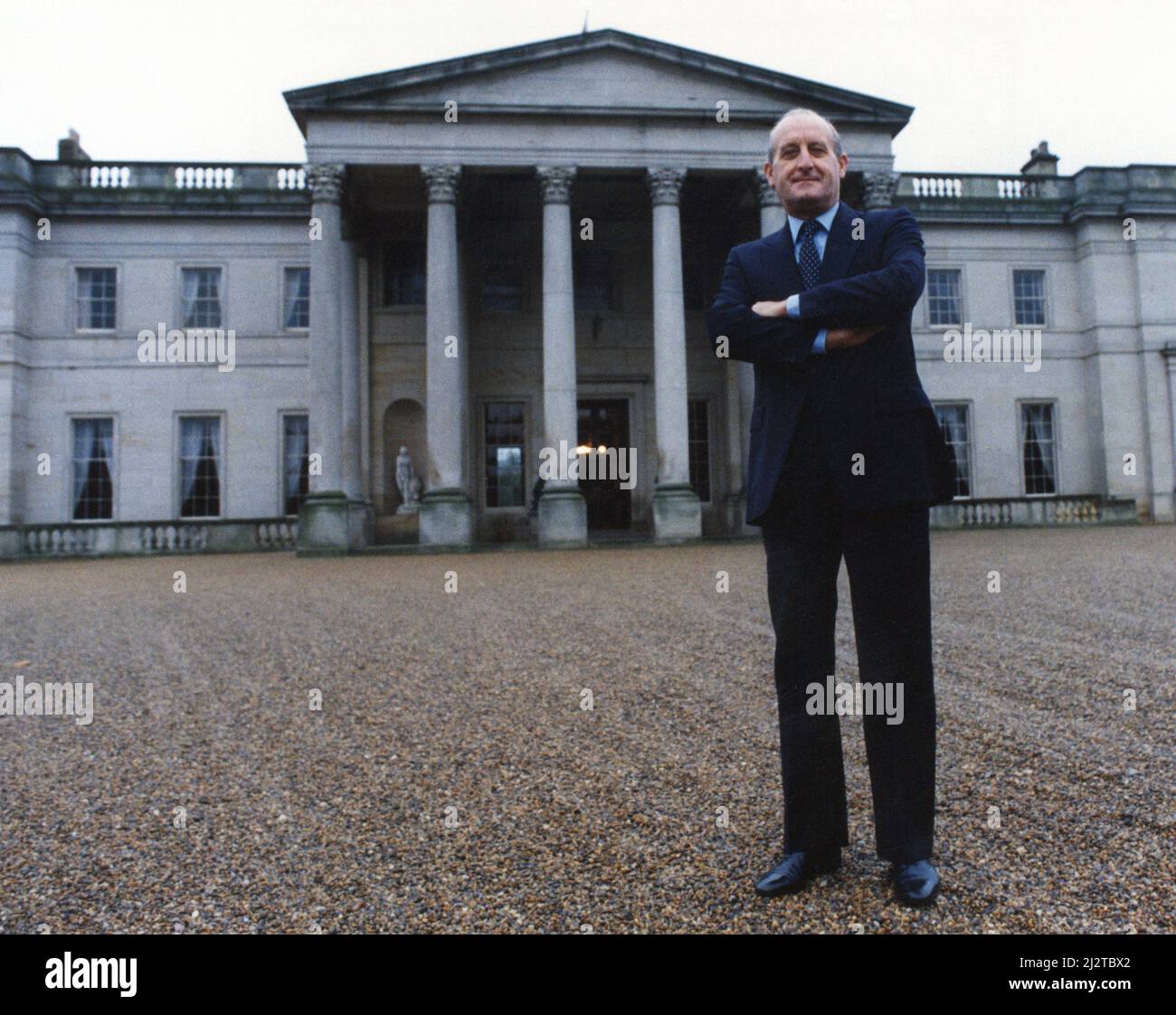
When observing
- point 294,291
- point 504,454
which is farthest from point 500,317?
point 294,291

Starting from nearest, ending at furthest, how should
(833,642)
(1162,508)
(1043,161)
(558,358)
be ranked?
(833,642) < (558,358) < (1162,508) < (1043,161)

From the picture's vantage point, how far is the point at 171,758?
4.34 metres

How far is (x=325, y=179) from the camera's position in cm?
2047

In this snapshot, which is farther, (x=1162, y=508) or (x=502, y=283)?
(x=1162, y=508)

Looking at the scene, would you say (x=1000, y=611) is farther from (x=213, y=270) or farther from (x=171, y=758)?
Answer: (x=213, y=270)

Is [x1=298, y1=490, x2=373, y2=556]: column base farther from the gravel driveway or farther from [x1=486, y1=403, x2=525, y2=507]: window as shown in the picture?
the gravel driveway

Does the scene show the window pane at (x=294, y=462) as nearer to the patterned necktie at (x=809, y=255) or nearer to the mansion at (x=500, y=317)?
the mansion at (x=500, y=317)

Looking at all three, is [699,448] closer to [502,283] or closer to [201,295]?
[502,283]

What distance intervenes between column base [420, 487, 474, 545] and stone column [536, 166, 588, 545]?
5.50 feet

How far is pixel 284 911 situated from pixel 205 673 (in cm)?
428

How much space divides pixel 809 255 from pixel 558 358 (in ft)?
58.6

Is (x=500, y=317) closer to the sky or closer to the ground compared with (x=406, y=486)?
closer to the sky

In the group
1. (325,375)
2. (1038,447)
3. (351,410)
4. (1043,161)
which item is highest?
(1043,161)

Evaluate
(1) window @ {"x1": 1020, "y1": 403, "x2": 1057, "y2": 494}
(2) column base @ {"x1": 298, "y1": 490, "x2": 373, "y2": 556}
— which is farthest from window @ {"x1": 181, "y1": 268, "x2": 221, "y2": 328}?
(1) window @ {"x1": 1020, "y1": 403, "x2": 1057, "y2": 494}
